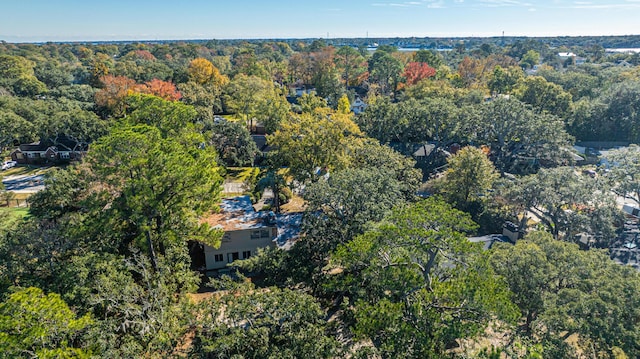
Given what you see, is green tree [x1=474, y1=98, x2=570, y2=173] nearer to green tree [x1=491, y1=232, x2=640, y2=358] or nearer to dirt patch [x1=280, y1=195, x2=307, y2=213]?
dirt patch [x1=280, y1=195, x2=307, y2=213]

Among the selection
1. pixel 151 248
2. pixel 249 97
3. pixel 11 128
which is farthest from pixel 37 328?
pixel 11 128

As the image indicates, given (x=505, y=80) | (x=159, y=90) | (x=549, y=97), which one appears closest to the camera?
(x=159, y=90)

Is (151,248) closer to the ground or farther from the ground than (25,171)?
farther from the ground

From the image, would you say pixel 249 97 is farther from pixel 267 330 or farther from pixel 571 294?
pixel 571 294

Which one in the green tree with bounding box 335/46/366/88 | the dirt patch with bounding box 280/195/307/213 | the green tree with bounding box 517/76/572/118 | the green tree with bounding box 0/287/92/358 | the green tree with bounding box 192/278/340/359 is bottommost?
the dirt patch with bounding box 280/195/307/213

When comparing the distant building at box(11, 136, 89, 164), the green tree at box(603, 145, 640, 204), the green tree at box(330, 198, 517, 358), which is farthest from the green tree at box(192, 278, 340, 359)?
the distant building at box(11, 136, 89, 164)

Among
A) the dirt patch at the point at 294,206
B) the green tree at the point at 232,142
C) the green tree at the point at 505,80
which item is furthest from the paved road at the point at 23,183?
the green tree at the point at 505,80

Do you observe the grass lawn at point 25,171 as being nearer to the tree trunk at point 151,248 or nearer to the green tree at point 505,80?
the tree trunk at point 151,248

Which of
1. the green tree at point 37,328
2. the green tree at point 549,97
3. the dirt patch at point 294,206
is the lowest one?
the dirt patch at point 294,206

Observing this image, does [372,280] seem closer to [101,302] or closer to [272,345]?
[272,345]
